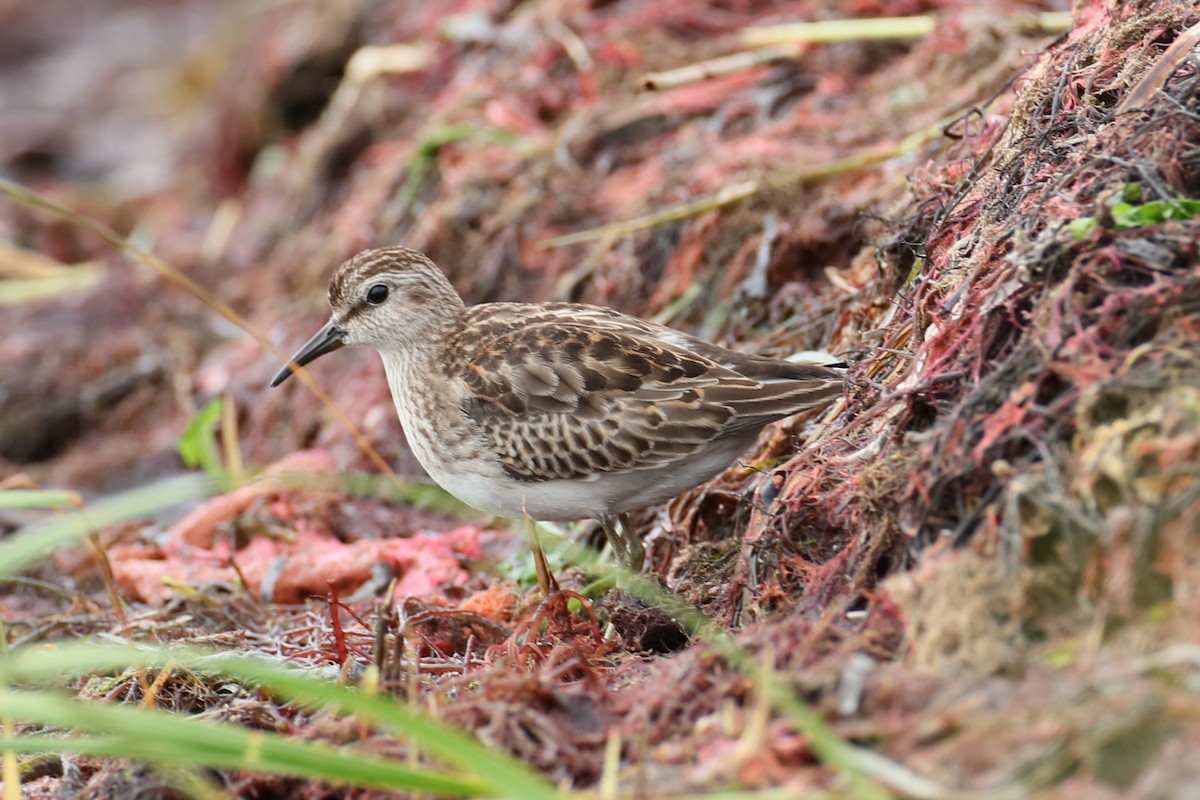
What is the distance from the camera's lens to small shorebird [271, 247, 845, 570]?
17.4 ft

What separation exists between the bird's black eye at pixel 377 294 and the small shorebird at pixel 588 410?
0.43m

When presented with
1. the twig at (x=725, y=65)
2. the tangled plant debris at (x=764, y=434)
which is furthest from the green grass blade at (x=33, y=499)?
the twig at (x=725, y=65)

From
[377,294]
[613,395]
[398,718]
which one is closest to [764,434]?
[613,395]

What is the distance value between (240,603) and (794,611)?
116 inches

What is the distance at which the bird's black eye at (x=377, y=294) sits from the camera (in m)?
6.26

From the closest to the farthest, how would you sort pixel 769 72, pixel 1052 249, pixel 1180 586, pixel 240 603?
pixel 1180 586, pixel 1052 249, pixel 240 603, pixel 769 72

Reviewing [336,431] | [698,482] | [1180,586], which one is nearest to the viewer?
[1180,586]

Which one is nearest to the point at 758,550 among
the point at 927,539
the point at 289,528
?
the point at 927,539

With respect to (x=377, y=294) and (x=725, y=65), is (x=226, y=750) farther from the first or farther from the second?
(x=725, y=65)

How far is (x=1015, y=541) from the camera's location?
343 centimetres

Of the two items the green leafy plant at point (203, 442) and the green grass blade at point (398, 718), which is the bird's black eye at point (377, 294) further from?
→ the green grass blade at point (398, 718)

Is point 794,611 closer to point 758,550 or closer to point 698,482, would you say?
point 758,550

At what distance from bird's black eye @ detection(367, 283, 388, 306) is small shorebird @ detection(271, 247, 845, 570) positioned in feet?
1.42

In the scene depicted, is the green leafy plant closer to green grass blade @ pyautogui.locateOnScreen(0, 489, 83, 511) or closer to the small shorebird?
the small shorebird
